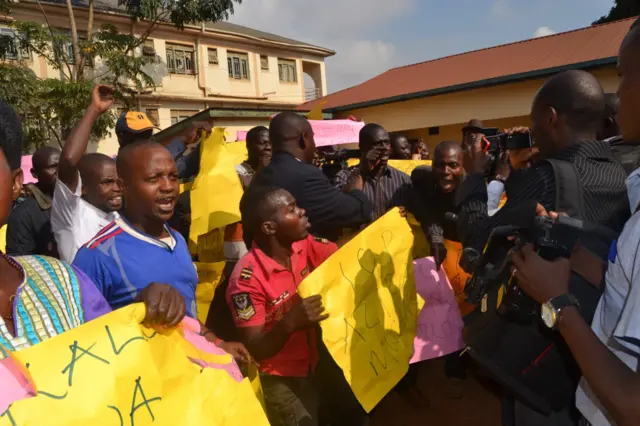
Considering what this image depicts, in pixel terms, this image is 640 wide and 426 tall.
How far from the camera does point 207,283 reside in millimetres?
3400

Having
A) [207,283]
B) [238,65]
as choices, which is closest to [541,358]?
[207,283]

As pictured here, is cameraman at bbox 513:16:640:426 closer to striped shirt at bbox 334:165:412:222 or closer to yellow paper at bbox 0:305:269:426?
yellow paper at bbox 0:305:269:426

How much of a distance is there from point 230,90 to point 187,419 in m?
23.7

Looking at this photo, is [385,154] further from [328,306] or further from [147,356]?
[147,356]

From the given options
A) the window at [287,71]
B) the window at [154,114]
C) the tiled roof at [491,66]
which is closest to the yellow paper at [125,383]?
the tiled roof at [491,66]

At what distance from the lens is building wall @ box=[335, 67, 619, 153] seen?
12078 millimetres

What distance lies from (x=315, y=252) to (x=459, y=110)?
11995 mm

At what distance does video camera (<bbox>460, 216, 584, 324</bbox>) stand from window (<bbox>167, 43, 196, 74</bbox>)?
22.3m

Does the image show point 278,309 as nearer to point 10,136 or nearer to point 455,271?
point 10,136

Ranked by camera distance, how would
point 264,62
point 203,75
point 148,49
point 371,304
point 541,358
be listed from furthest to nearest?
point 264,62
point 203,75
point 148,49
point 371,304
point 541,358

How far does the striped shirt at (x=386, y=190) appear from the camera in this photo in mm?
3576

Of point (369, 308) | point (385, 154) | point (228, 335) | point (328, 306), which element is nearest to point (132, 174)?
point (328, 306)

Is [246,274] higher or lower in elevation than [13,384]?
lower

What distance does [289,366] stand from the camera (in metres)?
2.21
